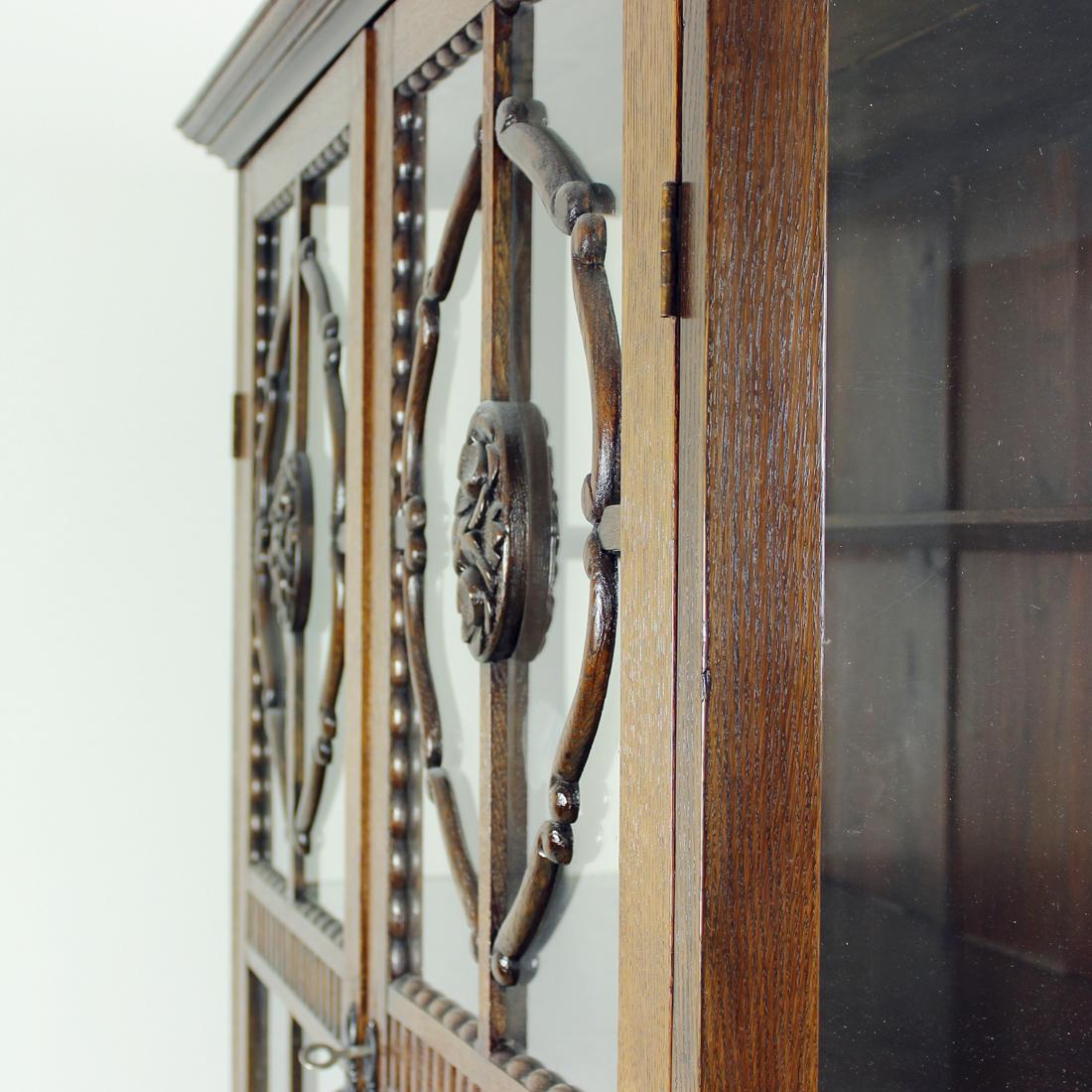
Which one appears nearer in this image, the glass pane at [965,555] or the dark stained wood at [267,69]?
the glass pane at [965,555]

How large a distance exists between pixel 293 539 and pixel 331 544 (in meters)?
0.09

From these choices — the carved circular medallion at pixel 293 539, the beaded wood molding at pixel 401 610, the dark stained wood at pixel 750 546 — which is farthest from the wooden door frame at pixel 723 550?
the carved circular medallion at pixel 293 539

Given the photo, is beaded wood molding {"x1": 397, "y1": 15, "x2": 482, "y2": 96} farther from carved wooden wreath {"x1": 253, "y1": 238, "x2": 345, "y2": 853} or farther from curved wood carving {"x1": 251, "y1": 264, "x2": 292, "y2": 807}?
curved wood carving {"x1": 251, "y1": 264, "x2": 292, "y2": 807}

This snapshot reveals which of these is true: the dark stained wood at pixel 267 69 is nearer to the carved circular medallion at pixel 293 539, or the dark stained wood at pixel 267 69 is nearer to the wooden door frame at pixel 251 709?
the wooden door frame at pixel 251 709

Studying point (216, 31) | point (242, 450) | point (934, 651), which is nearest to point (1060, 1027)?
point (934, 651)

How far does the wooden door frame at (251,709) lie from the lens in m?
1.00

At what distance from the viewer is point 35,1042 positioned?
1451mm

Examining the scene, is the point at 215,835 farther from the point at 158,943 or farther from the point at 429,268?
the point at 429,268

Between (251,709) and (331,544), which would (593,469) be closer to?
(331,544)

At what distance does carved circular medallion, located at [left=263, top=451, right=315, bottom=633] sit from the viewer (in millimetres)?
1149

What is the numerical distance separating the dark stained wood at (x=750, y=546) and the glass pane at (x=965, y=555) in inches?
3.1

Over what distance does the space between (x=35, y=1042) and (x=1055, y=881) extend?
3.98ft

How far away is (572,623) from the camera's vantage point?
26.3 inches

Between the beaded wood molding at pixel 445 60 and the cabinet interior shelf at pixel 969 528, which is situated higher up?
the beaded wood molding at pixel 445 60
